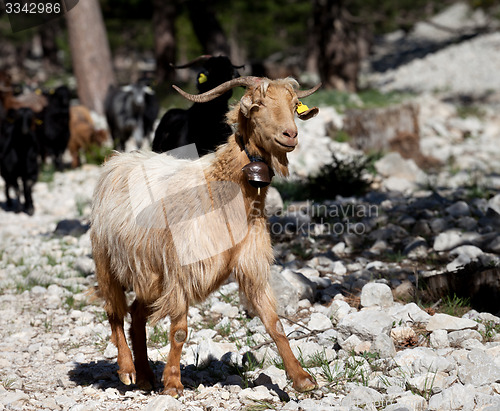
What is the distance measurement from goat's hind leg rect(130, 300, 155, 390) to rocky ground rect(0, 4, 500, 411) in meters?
0.09

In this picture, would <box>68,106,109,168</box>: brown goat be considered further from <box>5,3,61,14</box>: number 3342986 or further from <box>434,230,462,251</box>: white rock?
<box>434,230,462,251</box>: white rock

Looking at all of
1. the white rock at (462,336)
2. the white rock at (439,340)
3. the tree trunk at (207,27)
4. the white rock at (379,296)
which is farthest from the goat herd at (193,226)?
the tree trunk at (207,27)

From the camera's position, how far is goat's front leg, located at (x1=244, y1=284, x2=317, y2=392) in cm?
388

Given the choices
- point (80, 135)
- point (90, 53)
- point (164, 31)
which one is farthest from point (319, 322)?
point (164, 31)

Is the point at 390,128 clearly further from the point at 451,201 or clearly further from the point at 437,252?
the point at 437,252

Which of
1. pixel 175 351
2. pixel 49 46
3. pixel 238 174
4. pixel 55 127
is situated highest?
pixel 49 46

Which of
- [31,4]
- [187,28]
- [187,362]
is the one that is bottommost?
[187,362]

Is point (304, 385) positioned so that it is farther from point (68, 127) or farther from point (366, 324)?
point (68, 127)

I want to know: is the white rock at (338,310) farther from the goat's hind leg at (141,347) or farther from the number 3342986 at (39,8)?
the number 3342986 at (39,8)

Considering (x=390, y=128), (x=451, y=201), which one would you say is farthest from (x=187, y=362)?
(x=390, y=128)

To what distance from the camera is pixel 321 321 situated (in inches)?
199

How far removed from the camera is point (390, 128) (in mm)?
12367

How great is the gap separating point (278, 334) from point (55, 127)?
1017 centimetres

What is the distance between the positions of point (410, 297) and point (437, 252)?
1.30 m
